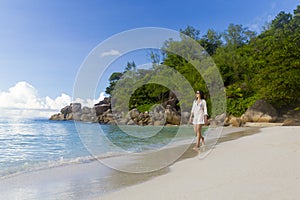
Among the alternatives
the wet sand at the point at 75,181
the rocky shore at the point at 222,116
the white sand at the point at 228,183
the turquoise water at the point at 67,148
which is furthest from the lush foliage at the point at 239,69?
the white sand at the point at 228,183

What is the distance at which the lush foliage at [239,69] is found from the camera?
2048 cm

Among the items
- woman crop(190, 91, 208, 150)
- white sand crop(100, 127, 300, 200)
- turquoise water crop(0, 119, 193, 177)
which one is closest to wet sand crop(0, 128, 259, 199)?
white sand crop(100, 127, 300, 200)

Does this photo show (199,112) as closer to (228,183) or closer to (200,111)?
(200,111)

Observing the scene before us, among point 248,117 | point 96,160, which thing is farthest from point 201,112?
point 248,117

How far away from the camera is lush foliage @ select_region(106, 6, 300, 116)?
20.5 metres

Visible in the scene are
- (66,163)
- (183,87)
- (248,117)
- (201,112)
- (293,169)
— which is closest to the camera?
(293,169)

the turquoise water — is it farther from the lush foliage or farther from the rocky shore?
the rocky shore

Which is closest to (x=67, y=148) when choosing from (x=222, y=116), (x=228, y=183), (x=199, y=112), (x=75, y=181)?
(x=199, y=112)

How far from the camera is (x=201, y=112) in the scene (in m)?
6.62

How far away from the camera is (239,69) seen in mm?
31500

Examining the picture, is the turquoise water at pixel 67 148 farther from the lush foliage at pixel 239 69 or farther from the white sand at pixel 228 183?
the white sand at pixel 228 183

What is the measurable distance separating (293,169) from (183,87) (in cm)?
2324

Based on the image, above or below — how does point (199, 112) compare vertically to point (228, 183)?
above

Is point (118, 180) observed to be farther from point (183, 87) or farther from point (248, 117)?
point (183, 87)
